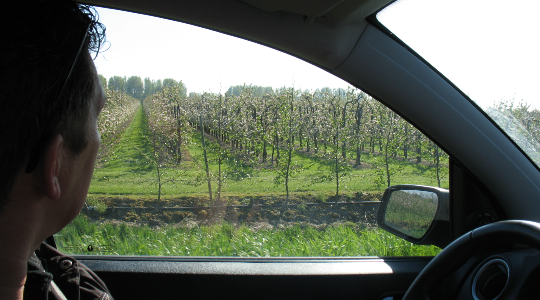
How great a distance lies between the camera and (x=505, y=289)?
3.57ft

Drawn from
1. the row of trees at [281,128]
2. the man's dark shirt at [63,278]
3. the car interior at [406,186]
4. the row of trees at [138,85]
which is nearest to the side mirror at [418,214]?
the car interior at [406,186]

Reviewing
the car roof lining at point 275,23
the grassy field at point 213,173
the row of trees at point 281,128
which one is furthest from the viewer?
the row of trees at point 281,128

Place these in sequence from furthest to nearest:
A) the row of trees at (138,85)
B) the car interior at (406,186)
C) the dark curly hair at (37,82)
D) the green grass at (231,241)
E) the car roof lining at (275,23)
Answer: the row of trees at (138,85) → the green grass at (231,241) → the car roof lining at (275,23) → the car interior at (406,186) → the dark curly hair at (37,82)

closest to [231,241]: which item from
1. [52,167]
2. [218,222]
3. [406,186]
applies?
[218,222]

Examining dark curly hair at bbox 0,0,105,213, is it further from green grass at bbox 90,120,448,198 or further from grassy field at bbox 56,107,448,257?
green grass at bbox 90,120,448,198

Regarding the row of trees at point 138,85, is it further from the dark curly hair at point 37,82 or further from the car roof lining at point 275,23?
A: the dark curly hair at point 37,82

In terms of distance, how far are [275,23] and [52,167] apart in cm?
108

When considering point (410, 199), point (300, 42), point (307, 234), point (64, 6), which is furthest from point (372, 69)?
point (307, 234)

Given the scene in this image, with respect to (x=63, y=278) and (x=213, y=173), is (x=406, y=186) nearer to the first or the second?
(x=63, y=278)

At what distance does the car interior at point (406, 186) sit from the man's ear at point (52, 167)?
944mm

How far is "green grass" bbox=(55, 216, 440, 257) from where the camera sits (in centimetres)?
235

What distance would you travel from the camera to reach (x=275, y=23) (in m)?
1.56

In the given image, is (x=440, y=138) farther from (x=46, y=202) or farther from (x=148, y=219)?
(x=148, y=219)

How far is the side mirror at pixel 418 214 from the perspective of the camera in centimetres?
188
